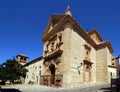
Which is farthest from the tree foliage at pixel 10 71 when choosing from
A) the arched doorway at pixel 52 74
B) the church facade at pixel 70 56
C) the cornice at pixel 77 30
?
the arched doorway at pixel 52 74

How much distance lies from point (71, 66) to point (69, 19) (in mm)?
6126

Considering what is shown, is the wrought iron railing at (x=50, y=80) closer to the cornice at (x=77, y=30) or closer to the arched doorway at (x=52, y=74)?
the arched doorway at (x=52, y=74)

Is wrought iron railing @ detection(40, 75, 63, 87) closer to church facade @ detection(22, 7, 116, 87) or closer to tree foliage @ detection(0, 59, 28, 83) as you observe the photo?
church facade @ detection(22, 7, 116, 87)

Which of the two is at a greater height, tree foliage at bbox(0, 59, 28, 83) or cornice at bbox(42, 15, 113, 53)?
cornice at bbox(42, 15, 113, 53)

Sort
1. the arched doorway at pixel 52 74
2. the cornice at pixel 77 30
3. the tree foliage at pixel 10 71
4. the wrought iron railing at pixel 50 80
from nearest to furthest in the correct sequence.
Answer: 1. the wrought iron railing at pixel 50 80
2. the cornice at pixel 77 30
3. the arched doorway at pixel 52 74
4. the tree foliage at pixel 10 71

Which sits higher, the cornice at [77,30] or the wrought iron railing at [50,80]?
the cornice at [77,30]

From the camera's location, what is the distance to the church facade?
20453mm

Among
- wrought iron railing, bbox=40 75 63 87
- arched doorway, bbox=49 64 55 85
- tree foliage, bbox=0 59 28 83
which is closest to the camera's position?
wrought iron railing, bbox=40 75 63 87

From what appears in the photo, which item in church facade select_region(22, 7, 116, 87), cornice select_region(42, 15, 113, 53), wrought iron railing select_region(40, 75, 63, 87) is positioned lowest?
wrought iron railing select_region(40, 75, 63, 87)

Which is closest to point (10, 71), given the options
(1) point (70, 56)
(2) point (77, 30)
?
(1) point (70, 56)

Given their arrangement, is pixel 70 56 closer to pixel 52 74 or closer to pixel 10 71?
pixel 52 74

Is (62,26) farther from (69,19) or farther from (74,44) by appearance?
(74,44)

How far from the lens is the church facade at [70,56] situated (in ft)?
67.1

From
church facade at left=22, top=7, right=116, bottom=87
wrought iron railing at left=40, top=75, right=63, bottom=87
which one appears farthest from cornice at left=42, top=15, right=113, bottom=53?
wrought iron railing at left=40, top=75, right=63, bottom=87
